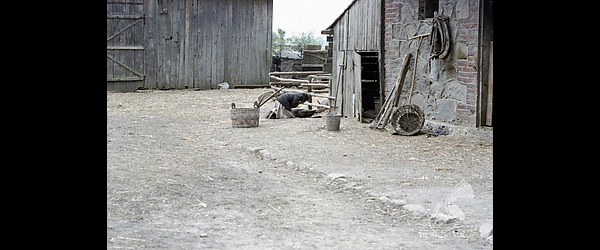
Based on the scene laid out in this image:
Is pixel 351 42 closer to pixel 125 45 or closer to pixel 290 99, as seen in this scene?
pixel 290 99

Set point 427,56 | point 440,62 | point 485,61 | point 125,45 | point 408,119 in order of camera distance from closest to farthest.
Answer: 1. point 485,61
2. point 440,62
3. point 408,119
4. point 427,56
5. point 125,45

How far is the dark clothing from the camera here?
1527cm

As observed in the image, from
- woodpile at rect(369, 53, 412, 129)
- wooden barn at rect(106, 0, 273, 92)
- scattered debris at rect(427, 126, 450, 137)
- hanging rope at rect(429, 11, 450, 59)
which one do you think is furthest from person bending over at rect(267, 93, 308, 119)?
wooden barn at rect(106, 0, 273, 92)

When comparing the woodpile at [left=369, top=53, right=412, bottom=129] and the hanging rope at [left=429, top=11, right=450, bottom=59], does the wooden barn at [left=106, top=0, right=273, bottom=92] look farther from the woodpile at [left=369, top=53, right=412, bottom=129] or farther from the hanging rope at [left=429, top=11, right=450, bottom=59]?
the hanging rope at [left=429, top=11, right=450, bottom=59]

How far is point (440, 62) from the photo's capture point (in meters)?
12.1

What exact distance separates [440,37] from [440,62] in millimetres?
478

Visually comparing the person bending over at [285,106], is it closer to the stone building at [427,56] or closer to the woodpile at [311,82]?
the stone building at [427,56]

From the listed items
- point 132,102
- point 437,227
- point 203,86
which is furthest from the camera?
point 203,86

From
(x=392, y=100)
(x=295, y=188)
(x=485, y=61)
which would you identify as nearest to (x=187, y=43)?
(x=392, y=100)
